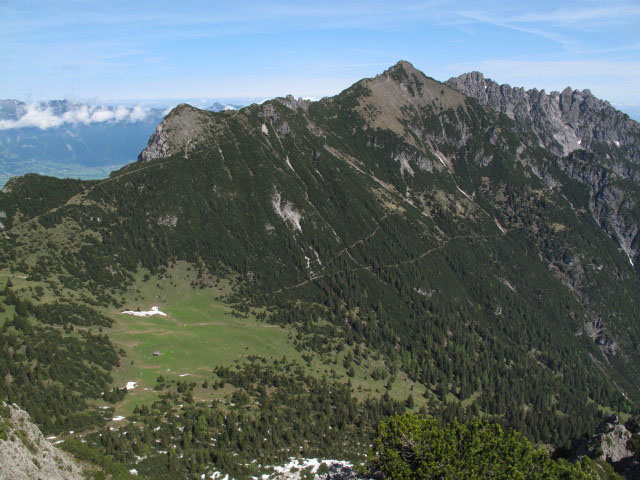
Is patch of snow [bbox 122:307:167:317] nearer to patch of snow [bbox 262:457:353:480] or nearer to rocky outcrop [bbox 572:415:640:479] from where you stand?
patch of snow [bbox 262:457:353:480]

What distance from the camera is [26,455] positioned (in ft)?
200

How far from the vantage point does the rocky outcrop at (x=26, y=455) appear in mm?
56500

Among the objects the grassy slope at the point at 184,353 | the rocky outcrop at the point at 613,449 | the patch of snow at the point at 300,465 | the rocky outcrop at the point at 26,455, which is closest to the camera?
the rocky outcrop at the point at 26,455

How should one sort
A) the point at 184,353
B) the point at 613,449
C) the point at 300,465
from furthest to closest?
the point at 184,353 → the point at 300,465 → the point at 613,449

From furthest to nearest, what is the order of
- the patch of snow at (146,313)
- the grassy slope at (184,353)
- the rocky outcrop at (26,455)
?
the patch of snow at (146,313), the grassy slope at (184,353), the rocky outcrop at (26,455)

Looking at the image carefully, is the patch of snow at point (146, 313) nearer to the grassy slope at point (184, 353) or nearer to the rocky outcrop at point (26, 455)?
the grassy slope at point (184, 353)

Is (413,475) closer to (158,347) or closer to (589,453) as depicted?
(589,453)

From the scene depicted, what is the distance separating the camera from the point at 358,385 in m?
188

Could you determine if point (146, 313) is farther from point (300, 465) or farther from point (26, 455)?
point (26, 455)

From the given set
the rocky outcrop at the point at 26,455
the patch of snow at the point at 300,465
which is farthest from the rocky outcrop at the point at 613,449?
the rocky outcrop at the point at 26,455

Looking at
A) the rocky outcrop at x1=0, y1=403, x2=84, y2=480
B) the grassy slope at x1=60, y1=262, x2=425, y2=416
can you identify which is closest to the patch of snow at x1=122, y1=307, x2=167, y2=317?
the grassy slope at x1=60, y1=262, x2=425, y2=416

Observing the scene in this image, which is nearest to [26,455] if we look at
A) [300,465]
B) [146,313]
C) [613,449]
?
[300,465]

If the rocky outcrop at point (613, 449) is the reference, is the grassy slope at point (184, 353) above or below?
above

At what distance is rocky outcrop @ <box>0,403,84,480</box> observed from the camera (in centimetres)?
5650
